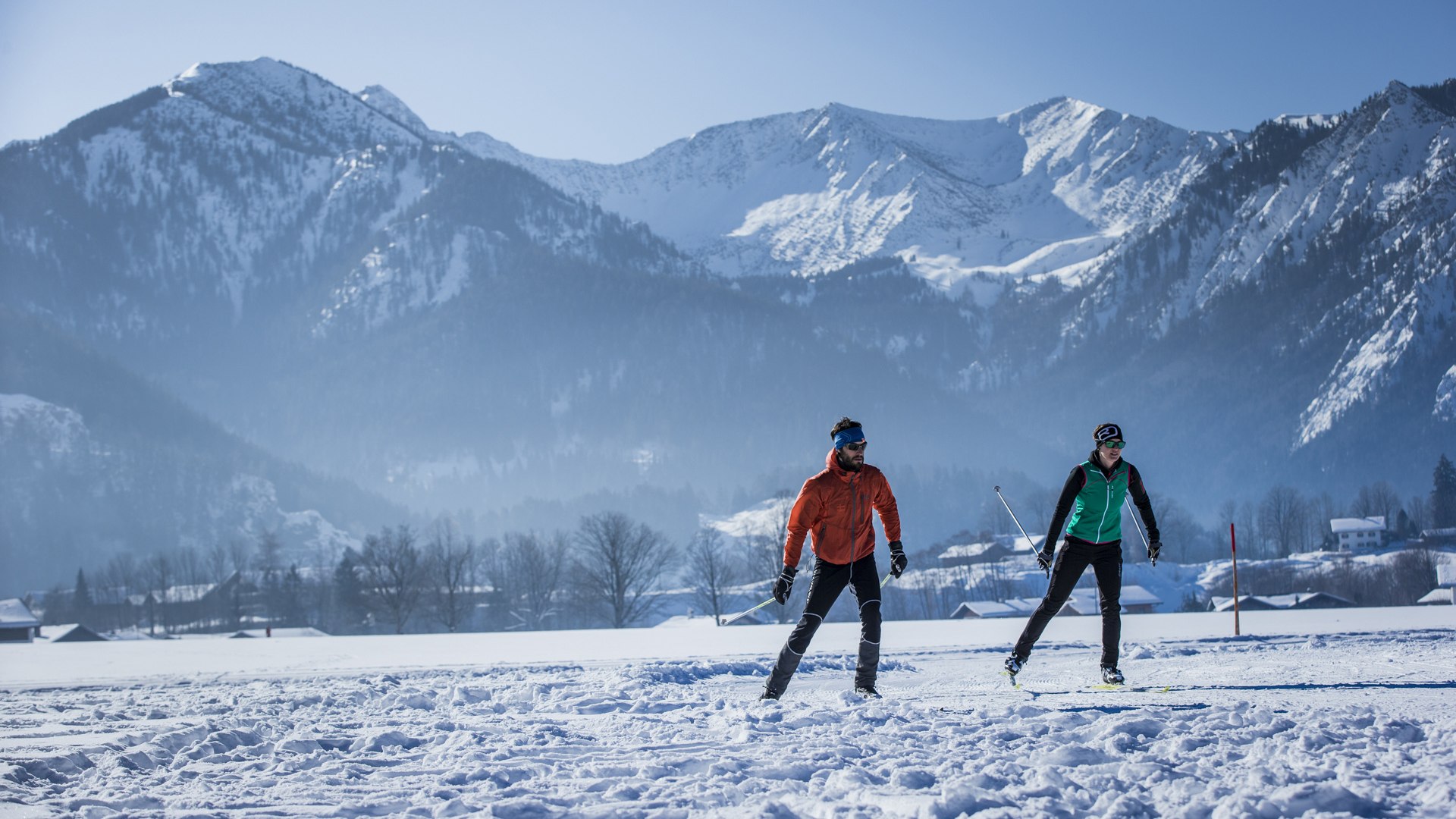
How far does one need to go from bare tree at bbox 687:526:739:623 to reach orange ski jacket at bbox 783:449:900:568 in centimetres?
4154

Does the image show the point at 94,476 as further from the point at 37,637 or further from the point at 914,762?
the point at 914,762

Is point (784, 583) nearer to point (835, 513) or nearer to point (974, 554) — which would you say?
point (835, 513)

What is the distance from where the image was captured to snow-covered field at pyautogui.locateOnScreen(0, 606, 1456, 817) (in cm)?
580

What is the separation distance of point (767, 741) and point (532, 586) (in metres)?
98.4

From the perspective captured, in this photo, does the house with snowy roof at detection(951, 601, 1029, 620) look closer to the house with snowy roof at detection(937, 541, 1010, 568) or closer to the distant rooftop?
the house with snowy roof at detection(937, 541, 1010, 568)

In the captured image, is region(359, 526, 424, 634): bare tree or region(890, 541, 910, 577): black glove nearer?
region(890, 541, 910, 577): black glove

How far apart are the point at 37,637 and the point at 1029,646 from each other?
7546cm

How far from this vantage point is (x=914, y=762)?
257 inches

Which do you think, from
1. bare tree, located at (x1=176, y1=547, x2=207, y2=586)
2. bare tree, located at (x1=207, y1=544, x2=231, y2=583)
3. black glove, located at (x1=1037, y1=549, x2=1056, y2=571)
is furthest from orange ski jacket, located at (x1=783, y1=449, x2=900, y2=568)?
bare tree, located at (x1=207, y1=544, x2=231, y2=583)

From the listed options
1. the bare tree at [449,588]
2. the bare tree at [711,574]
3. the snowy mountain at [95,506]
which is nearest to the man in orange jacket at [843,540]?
the bare tree at [711,574]

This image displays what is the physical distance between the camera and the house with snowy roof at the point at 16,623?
64438 millimetres

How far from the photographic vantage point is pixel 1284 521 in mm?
144000

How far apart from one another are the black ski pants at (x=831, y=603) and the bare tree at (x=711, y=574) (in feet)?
135

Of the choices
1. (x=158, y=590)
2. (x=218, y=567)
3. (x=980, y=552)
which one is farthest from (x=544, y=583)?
(x=218, y=567)
